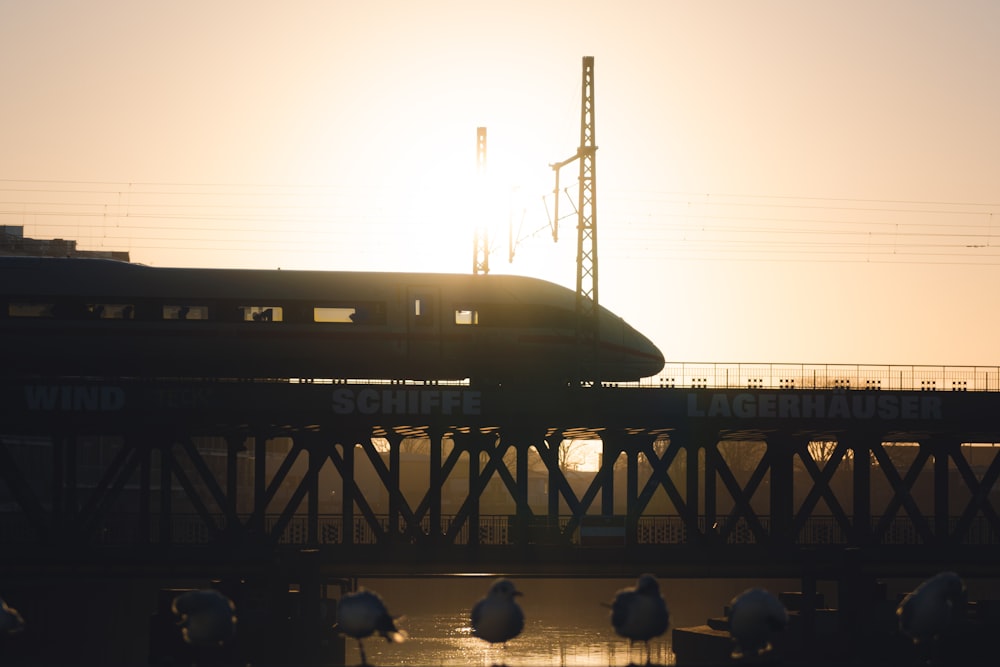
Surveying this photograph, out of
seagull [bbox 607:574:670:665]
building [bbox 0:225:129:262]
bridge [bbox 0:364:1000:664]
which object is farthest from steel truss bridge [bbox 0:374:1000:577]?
building [bbox 0:225:129:262]

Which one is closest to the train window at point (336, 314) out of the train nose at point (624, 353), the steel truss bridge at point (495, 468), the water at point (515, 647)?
the steel truss bridge at point (495, 468)

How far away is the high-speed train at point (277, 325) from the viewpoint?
49500 mm

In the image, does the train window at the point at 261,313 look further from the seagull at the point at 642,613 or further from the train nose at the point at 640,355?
the seagull at the point at 642,613

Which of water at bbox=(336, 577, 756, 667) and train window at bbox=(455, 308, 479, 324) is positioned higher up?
train window at bbox=(455, 308, 479, 324)

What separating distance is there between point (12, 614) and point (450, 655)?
2686 centimetres

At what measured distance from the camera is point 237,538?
49.1 meters

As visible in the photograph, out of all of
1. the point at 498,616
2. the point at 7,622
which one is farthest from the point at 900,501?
the point at 7,622

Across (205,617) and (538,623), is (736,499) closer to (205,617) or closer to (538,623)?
(205,617)

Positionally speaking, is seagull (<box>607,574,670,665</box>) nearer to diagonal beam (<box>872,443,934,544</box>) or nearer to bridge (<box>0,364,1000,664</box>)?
bridge (<box>0,364,1000,664</box>)

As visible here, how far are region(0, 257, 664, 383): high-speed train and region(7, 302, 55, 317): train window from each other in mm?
35

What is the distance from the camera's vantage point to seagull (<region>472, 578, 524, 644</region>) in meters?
38.9

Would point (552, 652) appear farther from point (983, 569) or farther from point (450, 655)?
point (983, 569)

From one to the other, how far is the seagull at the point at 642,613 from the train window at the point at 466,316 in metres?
13.5

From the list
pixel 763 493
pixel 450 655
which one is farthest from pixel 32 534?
pixel 763 493
